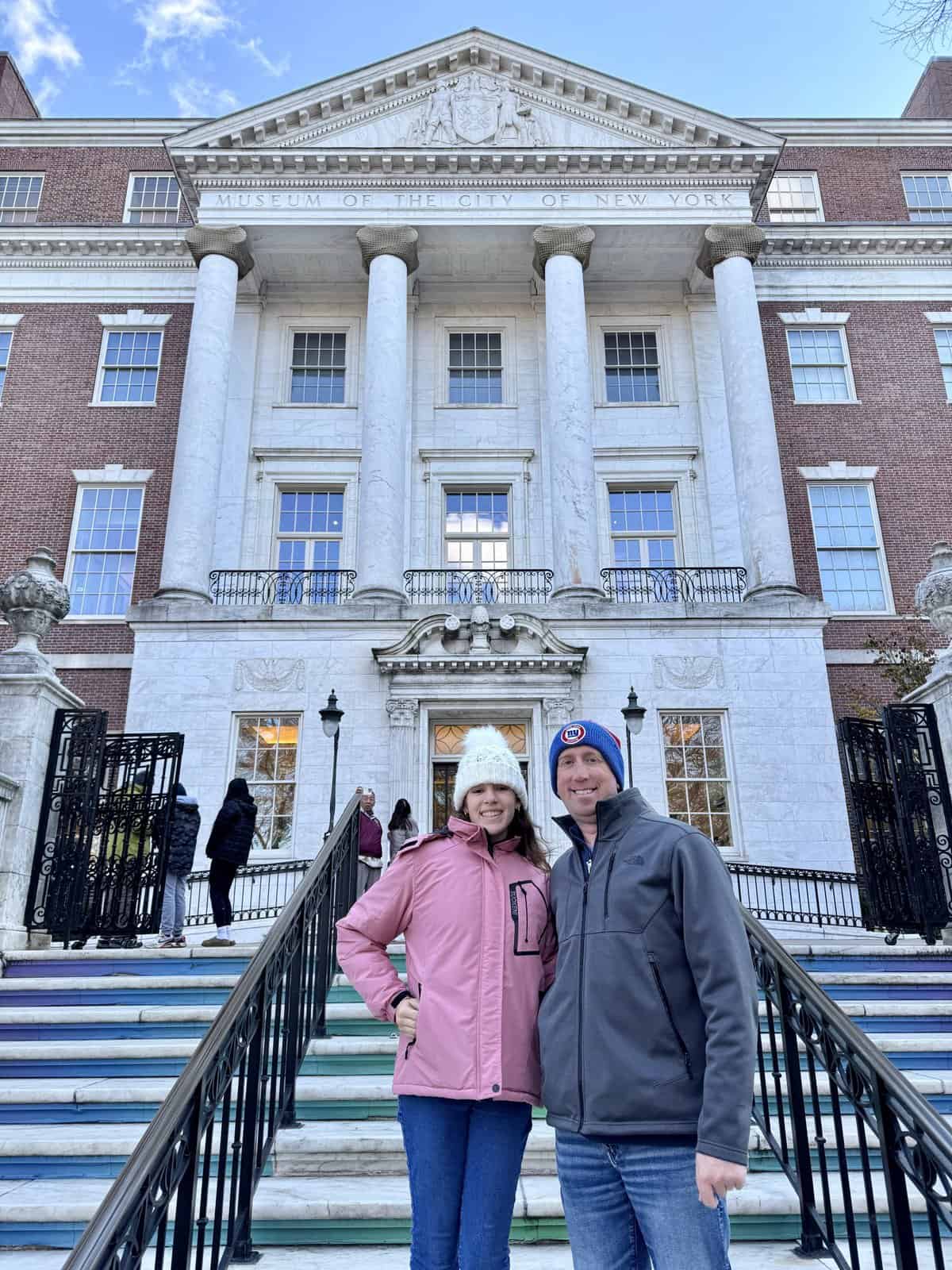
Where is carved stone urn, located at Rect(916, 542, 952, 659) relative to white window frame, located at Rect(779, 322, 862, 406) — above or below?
below

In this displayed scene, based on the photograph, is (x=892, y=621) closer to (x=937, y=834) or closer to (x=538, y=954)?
(x=937, y=834)

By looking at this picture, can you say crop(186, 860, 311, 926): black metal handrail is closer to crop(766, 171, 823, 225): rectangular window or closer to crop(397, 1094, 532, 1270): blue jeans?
crop(397, 1094, 532, 1270): blue jeans

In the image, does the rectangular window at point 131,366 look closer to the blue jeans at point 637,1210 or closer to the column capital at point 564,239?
the column capital at point 564,239

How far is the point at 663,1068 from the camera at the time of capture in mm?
2639

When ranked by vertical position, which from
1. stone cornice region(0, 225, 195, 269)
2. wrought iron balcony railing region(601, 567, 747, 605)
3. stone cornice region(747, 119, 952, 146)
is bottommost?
wrought iron balcony railing region(601, 567, 747, 605)

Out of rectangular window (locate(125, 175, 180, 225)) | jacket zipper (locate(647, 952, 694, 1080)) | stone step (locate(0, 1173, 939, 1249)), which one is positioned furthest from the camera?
rectangular window (locate(125, 175, 180, 225))

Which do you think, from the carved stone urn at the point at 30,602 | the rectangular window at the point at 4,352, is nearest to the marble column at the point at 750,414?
the carved stone urn at the point at 30,602

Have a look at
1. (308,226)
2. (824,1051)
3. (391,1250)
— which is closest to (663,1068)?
(824,1051)

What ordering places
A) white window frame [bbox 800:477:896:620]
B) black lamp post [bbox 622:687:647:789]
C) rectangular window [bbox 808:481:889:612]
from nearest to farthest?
black lamp post [bbox 622:687:647:789] → white window frame [bbox 800:477:896:620] → rectangular window [bbox 808:481:889:612]

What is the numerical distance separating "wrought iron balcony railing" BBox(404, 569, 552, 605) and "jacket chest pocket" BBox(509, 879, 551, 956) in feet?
51.7

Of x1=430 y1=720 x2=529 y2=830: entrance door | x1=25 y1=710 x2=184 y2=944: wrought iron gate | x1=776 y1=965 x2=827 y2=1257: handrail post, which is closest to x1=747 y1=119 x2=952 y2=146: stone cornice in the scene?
x1=430 y1=720 x2=529 y2=830: entrance door

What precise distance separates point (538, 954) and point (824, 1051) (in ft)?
5.82

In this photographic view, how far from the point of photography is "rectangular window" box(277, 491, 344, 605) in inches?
868

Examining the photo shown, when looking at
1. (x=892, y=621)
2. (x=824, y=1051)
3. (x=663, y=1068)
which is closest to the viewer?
(x=663, y=1068)
